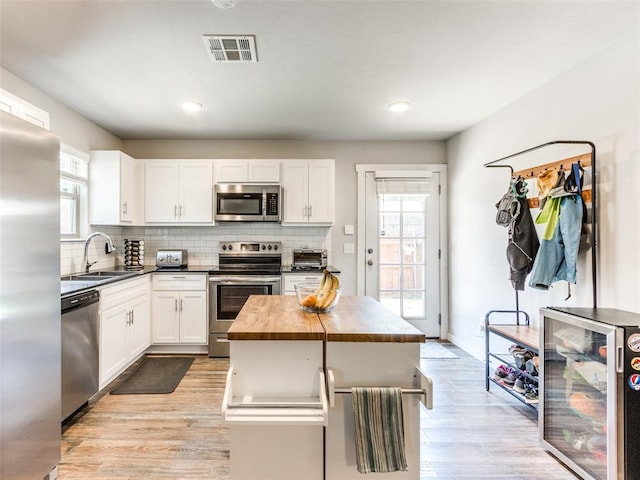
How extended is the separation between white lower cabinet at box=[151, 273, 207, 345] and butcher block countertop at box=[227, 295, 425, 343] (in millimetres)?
2126

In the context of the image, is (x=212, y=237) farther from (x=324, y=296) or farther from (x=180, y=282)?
(x=324, y=296)

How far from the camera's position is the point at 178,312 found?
388 centimetres

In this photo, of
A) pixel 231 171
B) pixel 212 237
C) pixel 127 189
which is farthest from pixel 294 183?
pixel 127 189

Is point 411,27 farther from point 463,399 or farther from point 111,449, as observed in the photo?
point 111,449

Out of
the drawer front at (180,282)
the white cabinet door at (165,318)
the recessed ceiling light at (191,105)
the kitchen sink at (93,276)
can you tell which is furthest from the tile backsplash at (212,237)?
the recessed ceiling light at (191,105)

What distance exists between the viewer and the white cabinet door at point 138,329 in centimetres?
335

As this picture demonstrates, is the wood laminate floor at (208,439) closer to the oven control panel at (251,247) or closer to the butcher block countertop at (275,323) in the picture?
the butcher block countertop at (275,323)

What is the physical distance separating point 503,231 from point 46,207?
11.3 feet

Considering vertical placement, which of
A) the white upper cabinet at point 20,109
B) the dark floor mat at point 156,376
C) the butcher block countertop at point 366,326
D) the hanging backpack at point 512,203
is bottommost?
the dark floor mat at point 156,376

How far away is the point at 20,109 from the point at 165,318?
2.46 meters

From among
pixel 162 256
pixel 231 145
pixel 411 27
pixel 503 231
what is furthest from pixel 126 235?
pixel 503 231

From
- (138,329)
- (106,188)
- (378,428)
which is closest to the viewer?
(378,428)

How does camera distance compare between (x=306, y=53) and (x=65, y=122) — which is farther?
(x=65, y=122)

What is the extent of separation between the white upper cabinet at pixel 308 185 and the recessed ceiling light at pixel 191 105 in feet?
3.84
